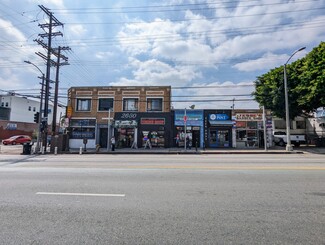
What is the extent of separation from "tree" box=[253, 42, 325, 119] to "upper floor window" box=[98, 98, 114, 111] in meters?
17.8

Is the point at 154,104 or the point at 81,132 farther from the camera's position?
the point at 81,132

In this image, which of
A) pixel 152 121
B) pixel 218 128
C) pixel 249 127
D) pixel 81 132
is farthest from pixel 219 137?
pixel 81 132

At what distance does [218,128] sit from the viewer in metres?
29.3

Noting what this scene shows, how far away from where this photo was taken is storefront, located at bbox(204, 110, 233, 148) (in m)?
29.0

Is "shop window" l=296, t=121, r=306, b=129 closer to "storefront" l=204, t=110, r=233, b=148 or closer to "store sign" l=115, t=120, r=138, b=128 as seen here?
"storefront" l=204, t=110, r=233, b=148

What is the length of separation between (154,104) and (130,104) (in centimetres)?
312

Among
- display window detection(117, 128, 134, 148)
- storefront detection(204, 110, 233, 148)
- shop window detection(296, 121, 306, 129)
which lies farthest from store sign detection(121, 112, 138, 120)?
shop window detection(296, 121, 306, 129)

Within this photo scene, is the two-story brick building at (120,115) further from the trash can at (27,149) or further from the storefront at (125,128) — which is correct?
the trash can at (27,149)

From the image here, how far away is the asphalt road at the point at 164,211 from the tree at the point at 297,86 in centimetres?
1663

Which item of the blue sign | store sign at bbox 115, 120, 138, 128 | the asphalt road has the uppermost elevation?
the blue sign

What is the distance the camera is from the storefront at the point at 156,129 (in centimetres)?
2917

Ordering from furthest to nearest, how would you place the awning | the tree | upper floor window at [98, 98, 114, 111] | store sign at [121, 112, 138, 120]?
upper floor window at [98, 98, 114, 111]
store sign at [121, 112, 138, 120]
the awning
the tree

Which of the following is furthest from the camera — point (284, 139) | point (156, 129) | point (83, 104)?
point (284, 139)

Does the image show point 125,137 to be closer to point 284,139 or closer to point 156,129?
point 156,129
